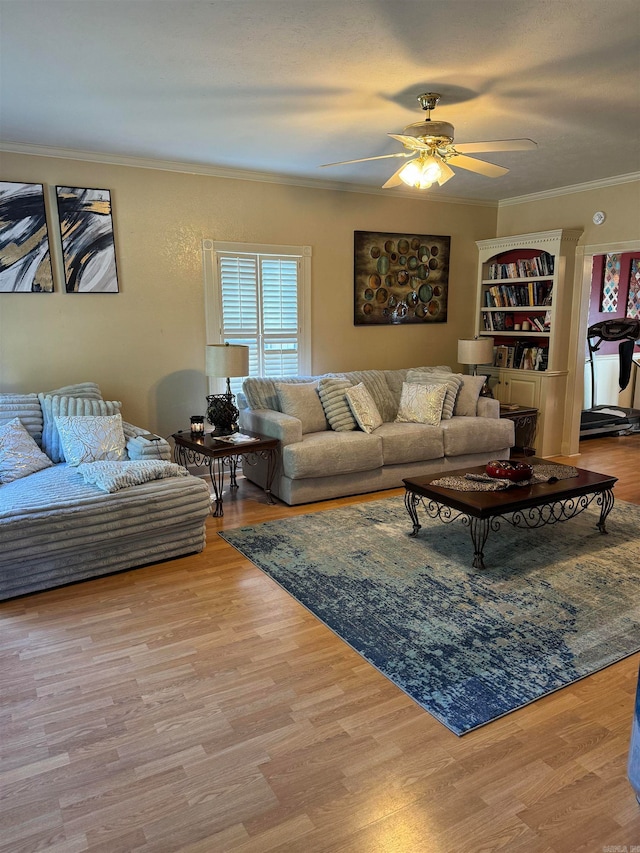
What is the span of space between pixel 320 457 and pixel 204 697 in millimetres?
2369

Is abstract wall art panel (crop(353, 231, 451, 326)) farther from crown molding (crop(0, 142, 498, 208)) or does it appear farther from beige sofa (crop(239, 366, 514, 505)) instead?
beige sofa (crop(239, 366, 514, 505))

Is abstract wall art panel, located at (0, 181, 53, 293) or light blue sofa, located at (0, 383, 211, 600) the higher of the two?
abstract wall art panel, located at (0, 181, 53, 293)

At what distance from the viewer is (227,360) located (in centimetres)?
447

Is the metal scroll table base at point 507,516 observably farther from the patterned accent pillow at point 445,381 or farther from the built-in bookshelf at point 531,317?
the built-in bookshelf at point 531,317

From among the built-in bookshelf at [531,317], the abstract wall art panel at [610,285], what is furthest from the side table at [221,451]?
the abstract wall art panel at [610,285]

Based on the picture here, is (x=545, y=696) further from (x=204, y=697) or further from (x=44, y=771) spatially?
(x=44, y=771)

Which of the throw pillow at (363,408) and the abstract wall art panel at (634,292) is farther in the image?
the abstract wall art panel at (634,292)

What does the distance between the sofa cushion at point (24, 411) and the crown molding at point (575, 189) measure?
16.9ft

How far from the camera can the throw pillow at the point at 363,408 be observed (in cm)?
492

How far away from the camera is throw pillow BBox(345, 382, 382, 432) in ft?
16.1

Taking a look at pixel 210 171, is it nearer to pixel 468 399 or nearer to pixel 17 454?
pixel 17 454

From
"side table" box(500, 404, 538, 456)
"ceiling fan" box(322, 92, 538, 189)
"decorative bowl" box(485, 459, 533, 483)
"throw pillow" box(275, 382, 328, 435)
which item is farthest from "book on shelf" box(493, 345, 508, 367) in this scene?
"ceiling fan" box(322, 92, 538, 189)

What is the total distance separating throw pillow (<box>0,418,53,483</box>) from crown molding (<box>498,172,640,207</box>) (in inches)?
206

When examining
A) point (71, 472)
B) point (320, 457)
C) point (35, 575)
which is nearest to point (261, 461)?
point (320, 457)
